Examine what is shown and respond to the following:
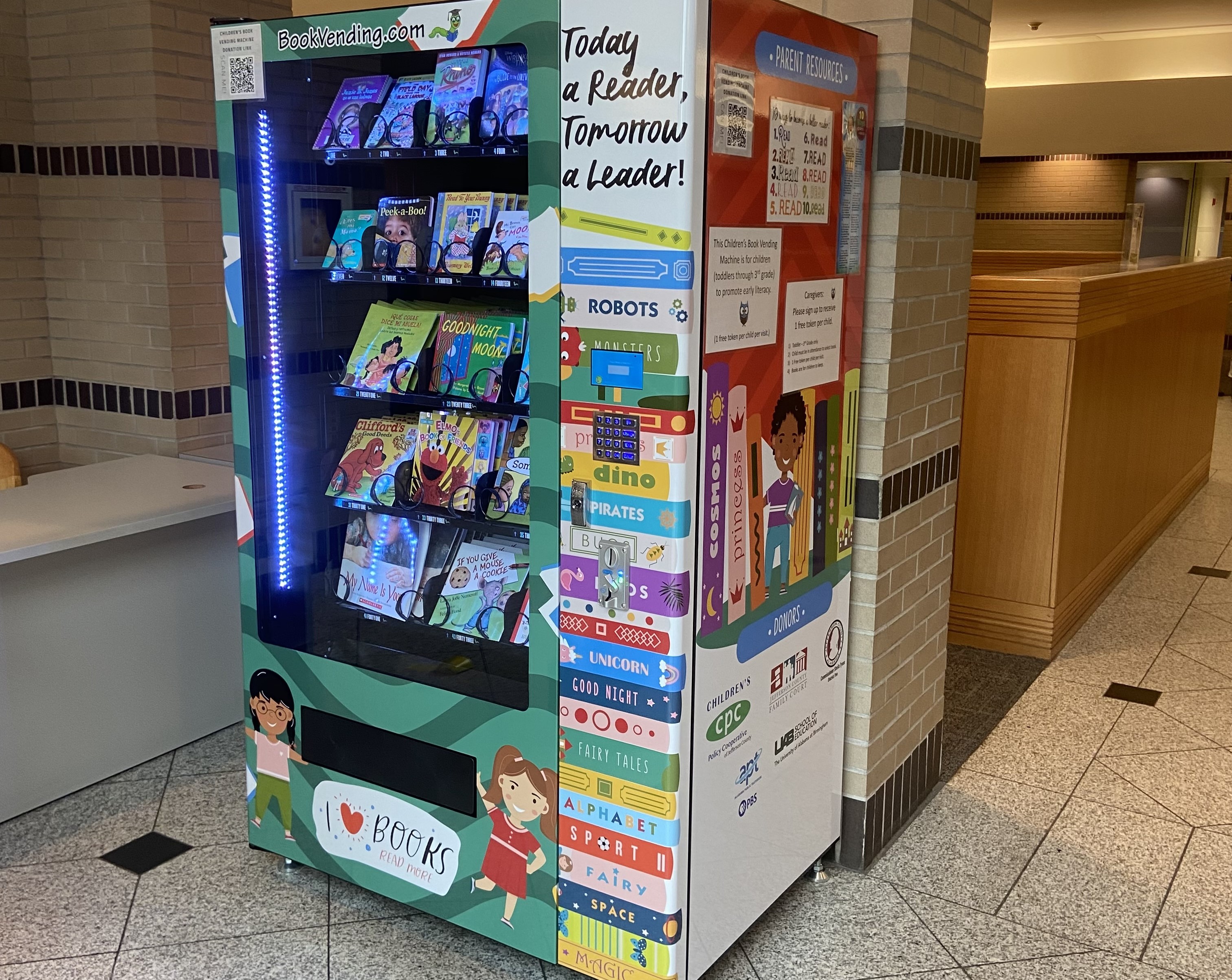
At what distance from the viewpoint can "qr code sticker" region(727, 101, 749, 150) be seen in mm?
2088

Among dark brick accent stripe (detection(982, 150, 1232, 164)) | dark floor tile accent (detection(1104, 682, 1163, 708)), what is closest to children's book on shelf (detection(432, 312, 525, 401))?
dark floor tile accent (detection(1104, 682, 1163, 708))

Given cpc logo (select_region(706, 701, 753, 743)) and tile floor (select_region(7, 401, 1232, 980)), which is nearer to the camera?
cpc logo (select_region(706, 701, 753, 743))

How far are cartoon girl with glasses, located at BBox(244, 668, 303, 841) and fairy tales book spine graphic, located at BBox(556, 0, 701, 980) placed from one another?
78 centimetres

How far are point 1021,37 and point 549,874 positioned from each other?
11.1 m

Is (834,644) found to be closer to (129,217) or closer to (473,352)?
(473,352)

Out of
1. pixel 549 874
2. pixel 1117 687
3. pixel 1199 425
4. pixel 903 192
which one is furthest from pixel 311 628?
pixel 1199 425

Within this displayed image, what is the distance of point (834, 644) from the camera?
9.12 ft

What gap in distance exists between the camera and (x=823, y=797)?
9.27ft

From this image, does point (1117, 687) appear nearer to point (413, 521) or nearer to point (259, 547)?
point (413, 521)

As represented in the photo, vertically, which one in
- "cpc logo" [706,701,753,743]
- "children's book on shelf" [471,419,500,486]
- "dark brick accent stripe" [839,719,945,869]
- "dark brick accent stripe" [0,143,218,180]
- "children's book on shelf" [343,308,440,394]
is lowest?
"dark brick accent stripe" [839,719,945,869]

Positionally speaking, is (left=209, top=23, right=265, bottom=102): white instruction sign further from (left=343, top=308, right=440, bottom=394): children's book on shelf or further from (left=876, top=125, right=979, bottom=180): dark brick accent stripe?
(left=876, top=125, right=979, bottom=180): dark brick accent stripe

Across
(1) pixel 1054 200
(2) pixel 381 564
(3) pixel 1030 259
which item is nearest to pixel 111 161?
(2) pixel 381 564

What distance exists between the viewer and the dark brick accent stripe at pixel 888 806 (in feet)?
9.68

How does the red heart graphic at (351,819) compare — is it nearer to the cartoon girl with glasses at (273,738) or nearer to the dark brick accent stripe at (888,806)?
the cartoon girl with glasses at (273,738)
